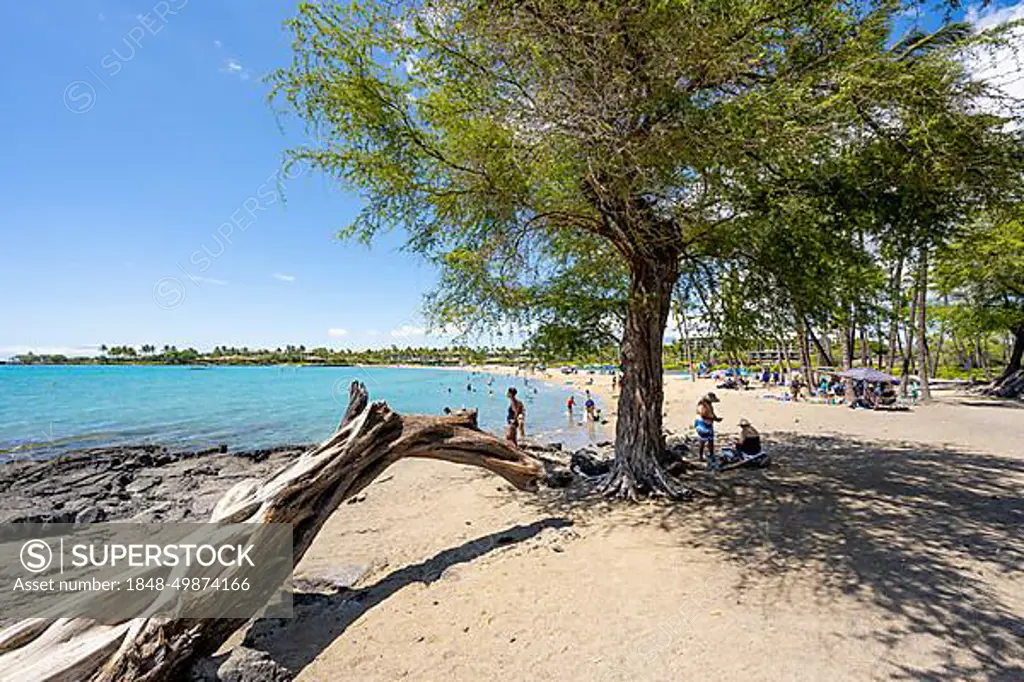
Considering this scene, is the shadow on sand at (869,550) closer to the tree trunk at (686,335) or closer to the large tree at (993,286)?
the tree trunk at (686,335)

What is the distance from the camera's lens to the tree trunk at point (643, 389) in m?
7.77

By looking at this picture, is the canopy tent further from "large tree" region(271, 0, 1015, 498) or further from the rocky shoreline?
the rocky shoreline

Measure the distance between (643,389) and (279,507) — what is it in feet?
18.6

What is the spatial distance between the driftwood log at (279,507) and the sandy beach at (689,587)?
0.77 m

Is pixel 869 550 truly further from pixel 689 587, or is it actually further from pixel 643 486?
pixel 643 486

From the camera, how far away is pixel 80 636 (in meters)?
3.19

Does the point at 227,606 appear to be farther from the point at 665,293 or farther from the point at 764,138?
the point at 665,293

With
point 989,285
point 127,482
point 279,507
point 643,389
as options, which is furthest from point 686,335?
point 989,285

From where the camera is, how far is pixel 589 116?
5.04 m

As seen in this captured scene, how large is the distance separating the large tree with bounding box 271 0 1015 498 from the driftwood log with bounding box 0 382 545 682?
6.16 ft

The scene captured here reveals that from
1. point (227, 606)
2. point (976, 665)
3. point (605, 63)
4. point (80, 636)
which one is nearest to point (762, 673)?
point (976, 665)

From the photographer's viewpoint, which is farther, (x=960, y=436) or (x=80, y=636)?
(x=960, y=436)

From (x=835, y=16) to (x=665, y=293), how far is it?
4.06 m

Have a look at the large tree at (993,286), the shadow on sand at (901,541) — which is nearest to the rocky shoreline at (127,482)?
the shadow on sand at (901,541)
